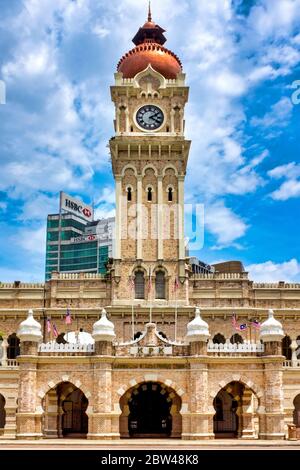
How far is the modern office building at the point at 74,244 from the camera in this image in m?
160

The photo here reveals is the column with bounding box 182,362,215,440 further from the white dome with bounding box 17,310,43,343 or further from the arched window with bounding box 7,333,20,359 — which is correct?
the arched window with bounding box 7,333,20,359

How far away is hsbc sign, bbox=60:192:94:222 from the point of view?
165 metres

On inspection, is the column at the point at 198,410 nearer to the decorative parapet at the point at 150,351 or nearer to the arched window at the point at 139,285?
the decorative parapet at the point at 150,351

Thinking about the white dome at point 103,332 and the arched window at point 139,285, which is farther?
the arched window at point 139,285

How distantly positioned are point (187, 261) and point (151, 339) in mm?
17776

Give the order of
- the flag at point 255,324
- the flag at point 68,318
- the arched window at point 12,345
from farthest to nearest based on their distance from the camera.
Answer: the arched window at point 12,345, the flag at point 255,324, the flag at point 68,318

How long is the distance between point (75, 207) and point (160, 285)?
11077 centimetres

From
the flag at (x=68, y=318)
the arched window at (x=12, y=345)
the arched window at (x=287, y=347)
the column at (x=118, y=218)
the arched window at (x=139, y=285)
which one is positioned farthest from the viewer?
the column at (x=118, y=218)

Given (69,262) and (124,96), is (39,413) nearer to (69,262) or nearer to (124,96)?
(124,96)

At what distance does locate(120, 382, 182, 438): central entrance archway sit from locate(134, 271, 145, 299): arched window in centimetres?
1489

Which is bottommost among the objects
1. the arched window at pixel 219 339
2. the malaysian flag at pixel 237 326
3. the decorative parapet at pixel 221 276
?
the arched window at pixel 219 339

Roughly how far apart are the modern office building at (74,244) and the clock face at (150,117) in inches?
3742

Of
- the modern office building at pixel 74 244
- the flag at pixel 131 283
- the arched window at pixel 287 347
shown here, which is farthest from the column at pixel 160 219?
the modern office building at pixel 74 244
